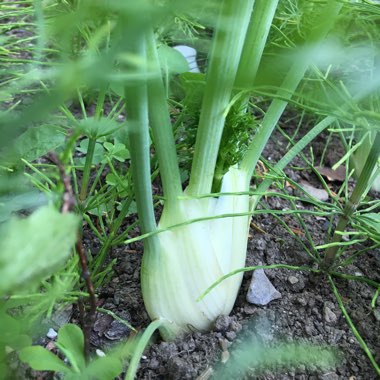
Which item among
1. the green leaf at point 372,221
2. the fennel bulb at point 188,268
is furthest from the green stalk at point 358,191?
the fennel bulb at point 188,268

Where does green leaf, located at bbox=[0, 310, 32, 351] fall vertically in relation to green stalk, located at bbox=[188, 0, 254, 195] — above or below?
below

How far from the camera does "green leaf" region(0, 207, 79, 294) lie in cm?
30

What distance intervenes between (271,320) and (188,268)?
13 centimetres

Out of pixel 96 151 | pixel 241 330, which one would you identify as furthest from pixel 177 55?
pixel 241 330

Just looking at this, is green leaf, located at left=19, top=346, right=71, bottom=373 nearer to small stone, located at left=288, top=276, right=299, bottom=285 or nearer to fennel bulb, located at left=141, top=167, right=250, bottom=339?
fennel bulb, located at left=141, top=167, right=250, bottom=339

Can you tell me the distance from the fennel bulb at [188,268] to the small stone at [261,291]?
0.04m

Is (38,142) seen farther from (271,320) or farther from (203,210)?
(271,320)

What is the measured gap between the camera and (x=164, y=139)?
0.60 meters

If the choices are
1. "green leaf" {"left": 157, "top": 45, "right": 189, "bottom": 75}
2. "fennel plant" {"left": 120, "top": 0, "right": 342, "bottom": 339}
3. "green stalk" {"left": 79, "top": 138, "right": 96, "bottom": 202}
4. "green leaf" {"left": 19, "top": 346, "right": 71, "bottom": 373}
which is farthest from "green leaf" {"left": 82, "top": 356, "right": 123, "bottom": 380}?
"green leaf" {"left": 157, "top": 45, "right": 189, "bottom": 75}

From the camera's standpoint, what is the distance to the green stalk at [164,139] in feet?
1.81

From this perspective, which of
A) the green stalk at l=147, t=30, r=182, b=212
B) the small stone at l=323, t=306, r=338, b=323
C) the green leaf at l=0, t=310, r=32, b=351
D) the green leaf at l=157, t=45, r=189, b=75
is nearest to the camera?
the green leaf at l=0, t=310, r=32, b=351

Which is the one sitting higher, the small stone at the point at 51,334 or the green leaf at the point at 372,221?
the green leaf at the point at 372,221

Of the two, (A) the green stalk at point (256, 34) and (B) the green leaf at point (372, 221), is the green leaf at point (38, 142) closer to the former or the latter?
(A) the green stalk at point (256, 34)

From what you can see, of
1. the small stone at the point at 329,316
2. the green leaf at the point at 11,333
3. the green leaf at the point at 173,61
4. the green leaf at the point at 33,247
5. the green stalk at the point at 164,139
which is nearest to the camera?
the green leaf at the point at 33,247
